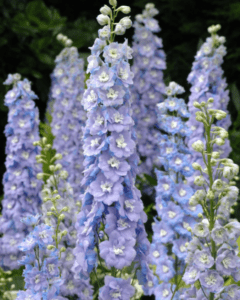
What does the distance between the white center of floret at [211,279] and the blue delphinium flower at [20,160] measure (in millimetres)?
1754

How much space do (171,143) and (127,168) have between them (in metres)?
0.98

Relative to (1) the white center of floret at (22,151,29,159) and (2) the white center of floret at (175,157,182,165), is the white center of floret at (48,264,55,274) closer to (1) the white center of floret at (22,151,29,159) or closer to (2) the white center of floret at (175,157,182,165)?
(2) the white center of floret at (175,157,182,165)

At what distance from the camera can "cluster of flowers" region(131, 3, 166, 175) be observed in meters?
3.97

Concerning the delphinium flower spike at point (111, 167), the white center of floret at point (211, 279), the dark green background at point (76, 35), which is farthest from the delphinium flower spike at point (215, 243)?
the dark green background at point (76, 35)

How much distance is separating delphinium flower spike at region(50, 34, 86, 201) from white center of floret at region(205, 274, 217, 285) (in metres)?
2.35

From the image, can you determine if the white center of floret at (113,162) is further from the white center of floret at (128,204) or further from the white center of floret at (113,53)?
the white center of floret at (113,53)

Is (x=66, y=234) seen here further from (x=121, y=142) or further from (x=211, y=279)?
(x=211, y=279)

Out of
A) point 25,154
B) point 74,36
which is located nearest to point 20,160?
point 25,154

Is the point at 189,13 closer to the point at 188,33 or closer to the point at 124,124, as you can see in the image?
the point at 188,33

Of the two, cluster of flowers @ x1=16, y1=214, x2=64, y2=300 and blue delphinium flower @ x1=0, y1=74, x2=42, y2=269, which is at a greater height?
blue delphinium flower @ x1=0, y1=74, x2=42, y2=269

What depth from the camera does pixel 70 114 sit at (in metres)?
3.96

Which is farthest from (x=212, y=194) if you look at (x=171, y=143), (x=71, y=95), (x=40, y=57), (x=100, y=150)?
(x=40, y=57)

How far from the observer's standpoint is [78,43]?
16.3 ft

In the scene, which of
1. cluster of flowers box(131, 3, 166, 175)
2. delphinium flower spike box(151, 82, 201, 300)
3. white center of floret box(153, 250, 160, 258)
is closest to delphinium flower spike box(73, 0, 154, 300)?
delphinium flower spike box(151, 82, 201, 300)
